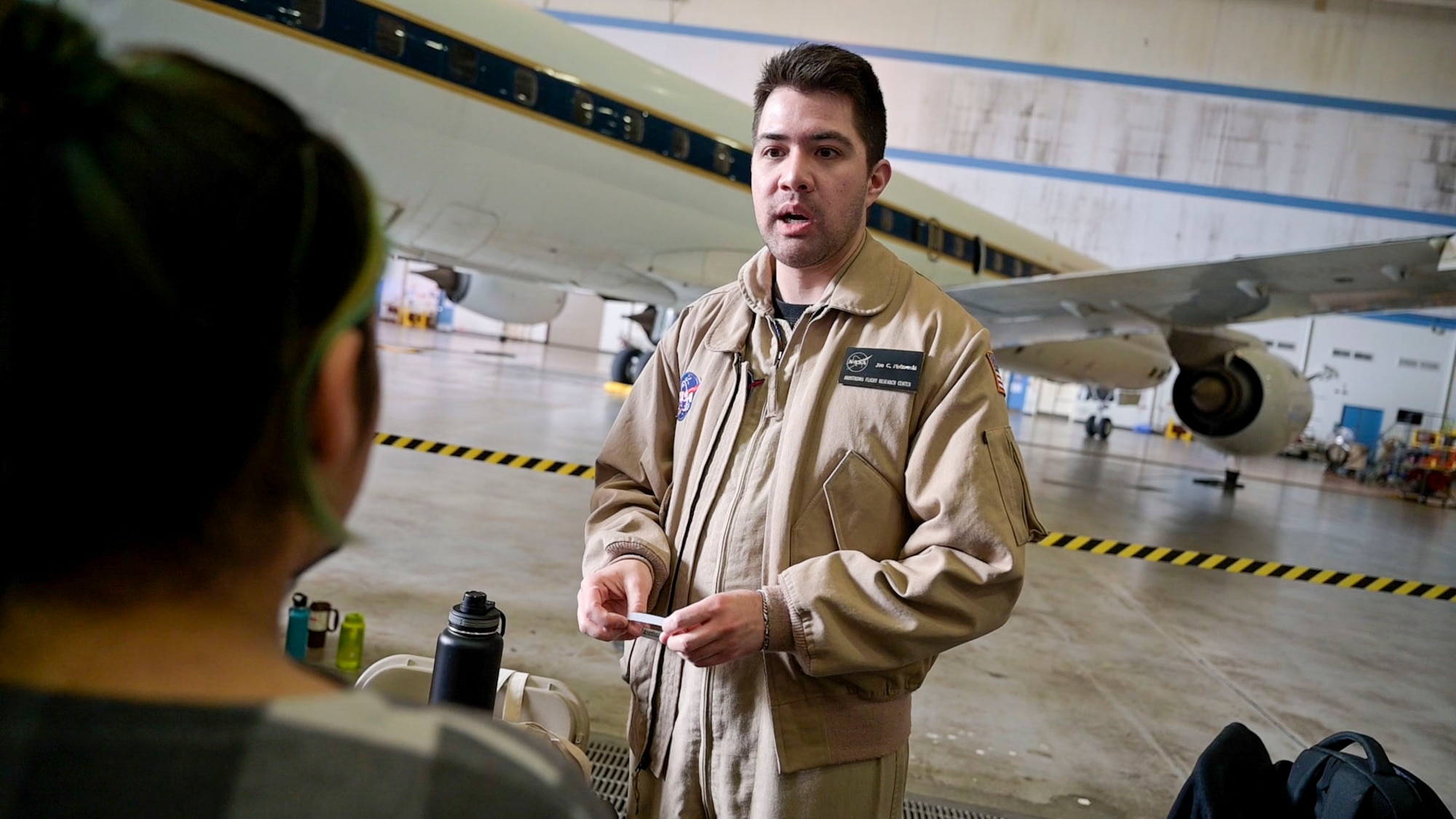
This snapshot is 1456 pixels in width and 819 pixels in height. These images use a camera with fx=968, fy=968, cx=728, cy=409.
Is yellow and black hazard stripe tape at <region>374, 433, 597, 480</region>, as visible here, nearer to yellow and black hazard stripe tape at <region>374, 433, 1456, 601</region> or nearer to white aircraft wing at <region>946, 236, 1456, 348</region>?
yellow and black hazard stripe tape at <region>374, 433, 1456, 601</region>

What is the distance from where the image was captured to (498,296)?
12.9 metres

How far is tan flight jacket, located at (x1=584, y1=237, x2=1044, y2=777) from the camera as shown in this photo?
142cm

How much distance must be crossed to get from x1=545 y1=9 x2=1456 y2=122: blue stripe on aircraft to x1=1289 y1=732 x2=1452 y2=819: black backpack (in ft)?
59.4

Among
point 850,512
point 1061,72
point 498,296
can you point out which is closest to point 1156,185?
point 1061,72

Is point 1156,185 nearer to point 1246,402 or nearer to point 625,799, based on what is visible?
point 1246,402

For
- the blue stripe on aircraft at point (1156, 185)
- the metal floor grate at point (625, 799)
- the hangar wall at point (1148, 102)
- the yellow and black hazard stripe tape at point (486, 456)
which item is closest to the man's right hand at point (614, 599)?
the metal floor grate at point (625, 799)

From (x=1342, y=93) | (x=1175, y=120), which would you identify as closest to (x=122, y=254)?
(x=1175, y=120)

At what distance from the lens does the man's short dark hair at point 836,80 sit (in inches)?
61.1

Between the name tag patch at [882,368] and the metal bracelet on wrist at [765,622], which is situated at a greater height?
the name tag patch at [882,368]

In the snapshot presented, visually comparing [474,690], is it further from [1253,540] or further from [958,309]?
[1253,540]

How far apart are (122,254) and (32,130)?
0.29 ft

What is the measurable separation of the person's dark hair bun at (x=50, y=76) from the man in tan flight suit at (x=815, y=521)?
1.02 m

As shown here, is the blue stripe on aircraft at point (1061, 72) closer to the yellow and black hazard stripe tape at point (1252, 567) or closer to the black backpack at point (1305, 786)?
the yellow and black hazard stripe tape at point (1252, 567)

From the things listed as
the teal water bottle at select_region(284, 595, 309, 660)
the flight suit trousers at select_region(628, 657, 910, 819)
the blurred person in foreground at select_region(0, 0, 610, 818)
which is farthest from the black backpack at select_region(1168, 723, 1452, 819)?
the teal water bottle at select_region(284, 595, 309, 660)
